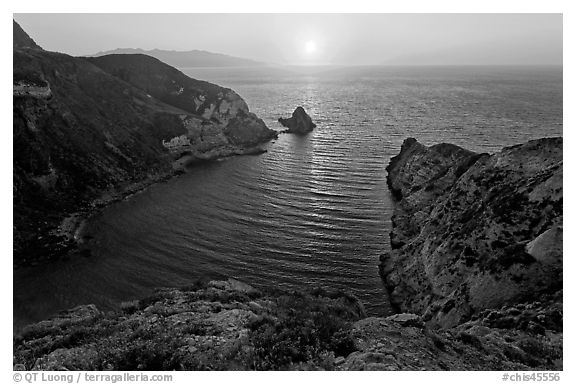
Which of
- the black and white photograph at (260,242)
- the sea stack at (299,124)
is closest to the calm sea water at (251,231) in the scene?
the black and white photograph at (260,242)

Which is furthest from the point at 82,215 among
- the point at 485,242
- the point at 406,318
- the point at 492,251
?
the point at 492,251

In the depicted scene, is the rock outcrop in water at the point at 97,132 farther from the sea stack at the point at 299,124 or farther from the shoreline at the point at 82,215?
the sea stack at the point at 299,124

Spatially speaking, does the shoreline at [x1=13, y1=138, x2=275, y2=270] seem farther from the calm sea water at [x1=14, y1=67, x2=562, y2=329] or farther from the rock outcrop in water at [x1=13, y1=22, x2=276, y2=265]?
the calm sea water at [x1=14, y1=67, x2=562, y2=329]

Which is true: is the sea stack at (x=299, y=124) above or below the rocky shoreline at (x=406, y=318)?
above

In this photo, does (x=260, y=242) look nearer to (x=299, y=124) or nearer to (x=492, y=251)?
(x=492, y=251)

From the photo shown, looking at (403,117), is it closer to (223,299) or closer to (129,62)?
(129,62)
